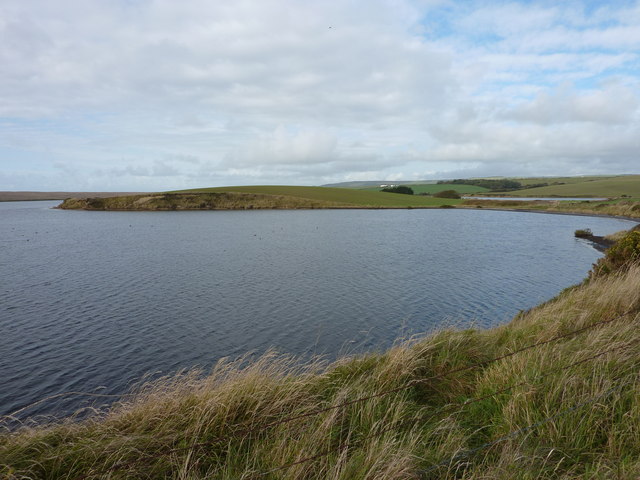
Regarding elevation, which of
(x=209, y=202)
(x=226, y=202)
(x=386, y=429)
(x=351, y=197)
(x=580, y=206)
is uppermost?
(x=351, y=197)

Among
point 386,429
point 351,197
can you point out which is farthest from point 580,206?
point 386,429

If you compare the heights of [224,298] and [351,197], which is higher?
[351,197]

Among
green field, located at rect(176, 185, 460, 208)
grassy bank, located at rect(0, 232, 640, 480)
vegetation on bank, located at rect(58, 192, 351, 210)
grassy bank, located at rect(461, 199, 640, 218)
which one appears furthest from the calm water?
green field, located at rect(176, 185, 460, 208)

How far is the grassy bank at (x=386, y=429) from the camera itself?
193 inches

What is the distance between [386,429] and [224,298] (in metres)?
18.4

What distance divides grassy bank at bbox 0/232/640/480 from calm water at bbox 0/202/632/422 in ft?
19.9

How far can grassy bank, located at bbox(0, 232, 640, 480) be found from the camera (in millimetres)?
4902

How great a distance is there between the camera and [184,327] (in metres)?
18.2

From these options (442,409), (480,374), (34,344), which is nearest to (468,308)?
(480,374)

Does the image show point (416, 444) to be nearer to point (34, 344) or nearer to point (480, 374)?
point (480, 374)

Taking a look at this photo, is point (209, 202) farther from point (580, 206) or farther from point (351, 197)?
point (580, 206)

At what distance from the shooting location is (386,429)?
592cm

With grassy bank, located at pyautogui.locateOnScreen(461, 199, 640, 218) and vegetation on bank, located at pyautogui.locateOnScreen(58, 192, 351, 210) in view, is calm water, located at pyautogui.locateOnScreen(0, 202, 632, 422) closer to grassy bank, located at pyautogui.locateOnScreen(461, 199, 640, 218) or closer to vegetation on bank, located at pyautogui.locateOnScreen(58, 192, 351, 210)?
grassy bank, located at pyautogui.locateOnScreen(461, 199, 640, 218)

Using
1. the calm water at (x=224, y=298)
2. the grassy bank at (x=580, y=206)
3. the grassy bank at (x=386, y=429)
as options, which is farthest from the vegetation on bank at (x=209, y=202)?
the grassy bank at (x=386, y=429)
